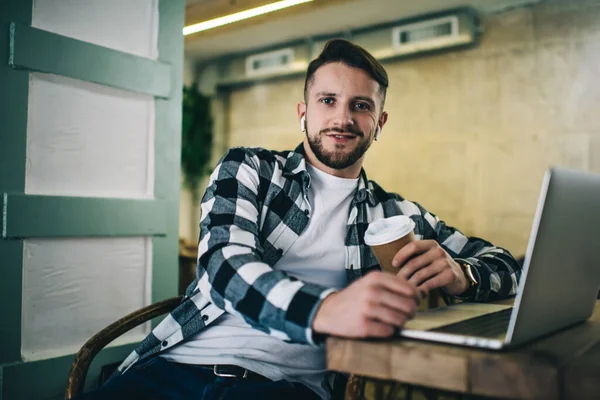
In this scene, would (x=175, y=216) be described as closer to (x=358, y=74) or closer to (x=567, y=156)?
(x=358, y=74)

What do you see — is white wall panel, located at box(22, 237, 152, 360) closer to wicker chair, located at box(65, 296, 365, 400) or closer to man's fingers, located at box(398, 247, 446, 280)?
wicker chair, located at box(65, 296, 365, 400)

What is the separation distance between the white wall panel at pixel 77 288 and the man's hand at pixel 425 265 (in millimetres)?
1207

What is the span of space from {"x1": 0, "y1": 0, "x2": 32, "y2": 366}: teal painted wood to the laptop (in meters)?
1.24

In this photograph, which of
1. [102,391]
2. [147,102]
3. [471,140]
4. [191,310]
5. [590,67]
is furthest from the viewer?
[471,140]

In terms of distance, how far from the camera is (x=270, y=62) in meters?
5.55

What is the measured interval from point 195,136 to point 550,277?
213 inches

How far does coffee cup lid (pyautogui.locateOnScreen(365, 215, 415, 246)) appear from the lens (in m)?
0.97

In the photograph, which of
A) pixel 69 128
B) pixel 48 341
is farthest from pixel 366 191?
pixel 48 341

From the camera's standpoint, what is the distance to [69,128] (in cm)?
175

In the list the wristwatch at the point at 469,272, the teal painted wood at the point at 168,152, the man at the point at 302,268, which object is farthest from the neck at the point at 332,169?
the teal painted wood at the point at 168,152

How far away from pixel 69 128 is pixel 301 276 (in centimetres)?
96

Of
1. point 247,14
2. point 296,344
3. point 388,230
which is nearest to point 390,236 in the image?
point 388,230

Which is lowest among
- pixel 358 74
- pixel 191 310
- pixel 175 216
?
pixel 191 310

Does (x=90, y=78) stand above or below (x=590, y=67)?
below
